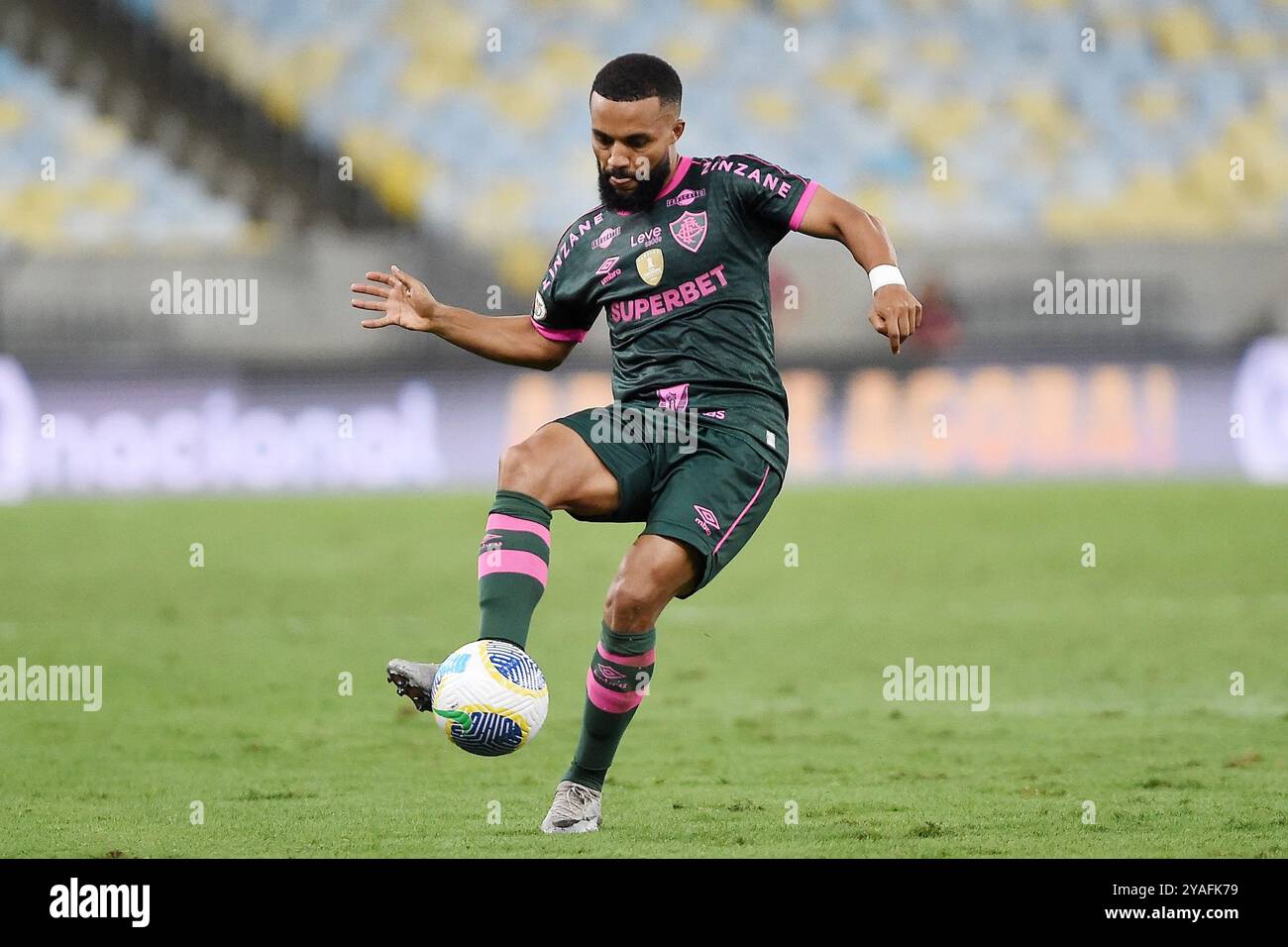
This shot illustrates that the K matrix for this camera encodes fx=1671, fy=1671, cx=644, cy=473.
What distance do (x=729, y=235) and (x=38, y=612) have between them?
22.0 feet

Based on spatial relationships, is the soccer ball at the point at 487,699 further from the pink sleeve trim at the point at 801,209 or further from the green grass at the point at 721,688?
the pink sleeve trim at the point at 801,209

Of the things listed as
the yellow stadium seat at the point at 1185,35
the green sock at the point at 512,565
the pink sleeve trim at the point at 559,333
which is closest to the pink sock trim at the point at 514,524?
the green sock at the point at 512,565

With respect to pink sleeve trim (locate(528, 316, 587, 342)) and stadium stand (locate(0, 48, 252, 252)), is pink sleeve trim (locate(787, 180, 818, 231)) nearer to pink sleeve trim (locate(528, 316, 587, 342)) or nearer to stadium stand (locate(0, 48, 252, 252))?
pink sleeve trim (locate(528, 316, 587, 342))

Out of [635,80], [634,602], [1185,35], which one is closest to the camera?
[634,602]

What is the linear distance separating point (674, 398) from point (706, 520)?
0.42 m

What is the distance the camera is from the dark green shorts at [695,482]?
4500mm

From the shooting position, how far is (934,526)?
44.8ft

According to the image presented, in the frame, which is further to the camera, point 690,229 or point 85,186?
point 85,186

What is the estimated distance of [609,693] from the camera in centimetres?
473

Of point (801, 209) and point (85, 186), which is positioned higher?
point (85, 186)

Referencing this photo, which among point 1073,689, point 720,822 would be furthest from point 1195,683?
point 720,822

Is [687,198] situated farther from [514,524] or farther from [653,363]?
[514,524]

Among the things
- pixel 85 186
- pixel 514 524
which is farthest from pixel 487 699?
pixel 85 186

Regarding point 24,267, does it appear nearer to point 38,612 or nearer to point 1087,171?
point 38,612
